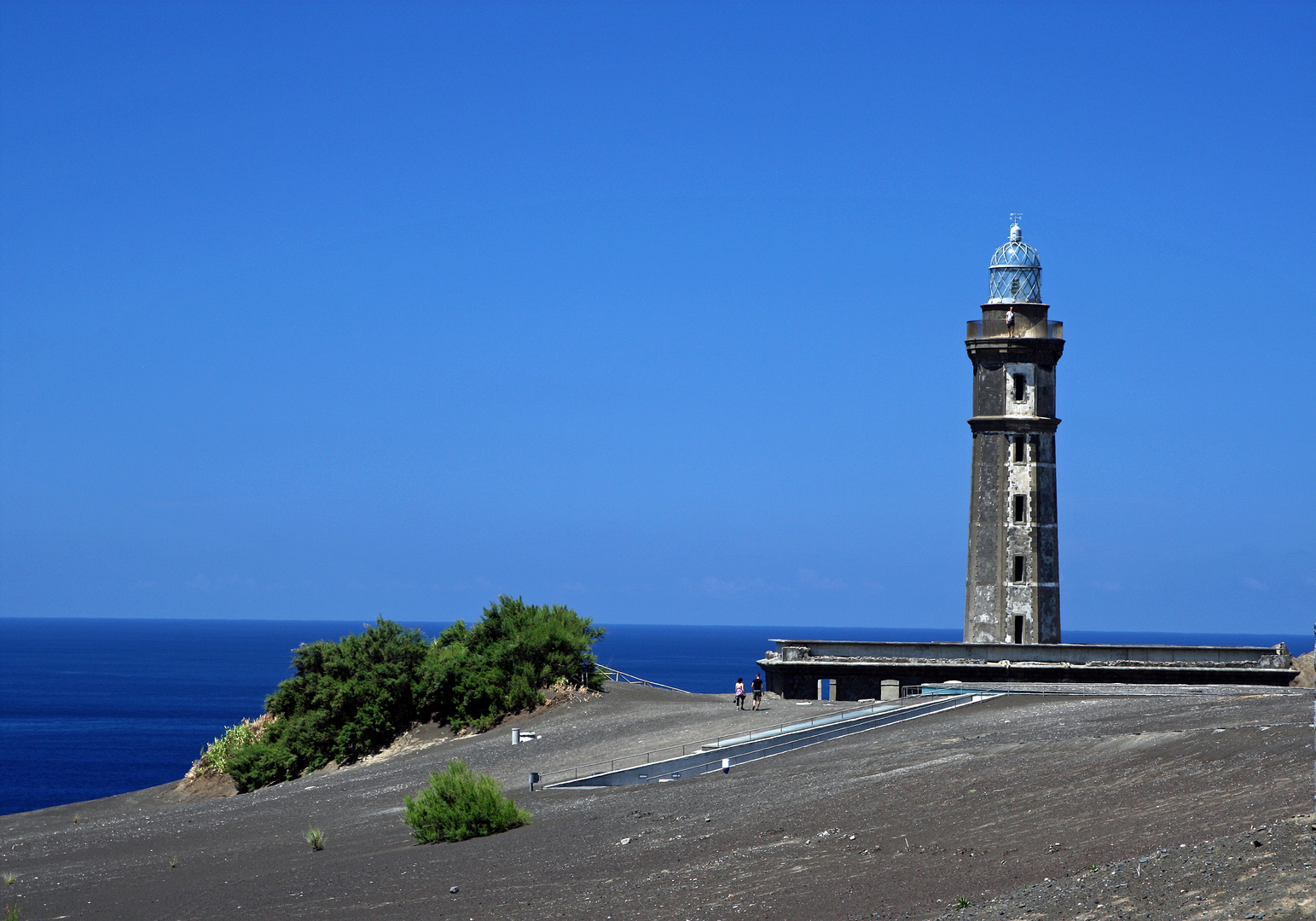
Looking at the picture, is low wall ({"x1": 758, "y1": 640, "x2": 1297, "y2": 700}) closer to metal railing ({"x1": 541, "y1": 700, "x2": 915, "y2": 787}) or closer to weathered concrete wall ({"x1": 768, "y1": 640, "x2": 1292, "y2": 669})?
Answer: weathered concrete wall ({"x1": 768, "y1": 640, "x2": 1292, "y2": 669})

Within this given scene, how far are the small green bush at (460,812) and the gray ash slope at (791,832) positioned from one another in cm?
35

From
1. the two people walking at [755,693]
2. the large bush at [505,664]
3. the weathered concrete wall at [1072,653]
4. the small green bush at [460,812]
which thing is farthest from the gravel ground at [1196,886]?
the large bush at [505,664]

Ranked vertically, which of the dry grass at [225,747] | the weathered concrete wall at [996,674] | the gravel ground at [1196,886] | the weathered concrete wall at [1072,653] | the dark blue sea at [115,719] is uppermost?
the weathered concrete wall at [1072,653]

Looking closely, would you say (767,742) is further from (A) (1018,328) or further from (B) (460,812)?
(A) (1018,328)

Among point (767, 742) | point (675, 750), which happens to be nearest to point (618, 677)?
point (675, 750)

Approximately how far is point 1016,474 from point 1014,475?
0.05 metres

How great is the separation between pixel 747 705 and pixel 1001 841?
17.1 meters

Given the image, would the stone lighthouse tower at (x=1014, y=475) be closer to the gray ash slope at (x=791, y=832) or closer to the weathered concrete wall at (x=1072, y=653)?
the weathered concrete wall at (x=1072, y=653)

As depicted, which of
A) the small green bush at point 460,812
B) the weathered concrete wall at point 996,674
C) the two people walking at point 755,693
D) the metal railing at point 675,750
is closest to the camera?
the small green bush at point 460,812

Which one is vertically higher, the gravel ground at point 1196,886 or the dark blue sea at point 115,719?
the gravel ground at point 1196,886

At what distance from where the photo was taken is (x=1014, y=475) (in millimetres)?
39531

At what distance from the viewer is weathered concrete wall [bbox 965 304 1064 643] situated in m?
39.4

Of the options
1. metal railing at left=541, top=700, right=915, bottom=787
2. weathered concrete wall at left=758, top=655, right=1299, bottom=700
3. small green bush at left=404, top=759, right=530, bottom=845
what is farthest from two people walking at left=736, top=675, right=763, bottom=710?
small green bush at left=404, top=759, right=530, bottom=845

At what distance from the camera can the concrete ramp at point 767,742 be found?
89.9 ft
